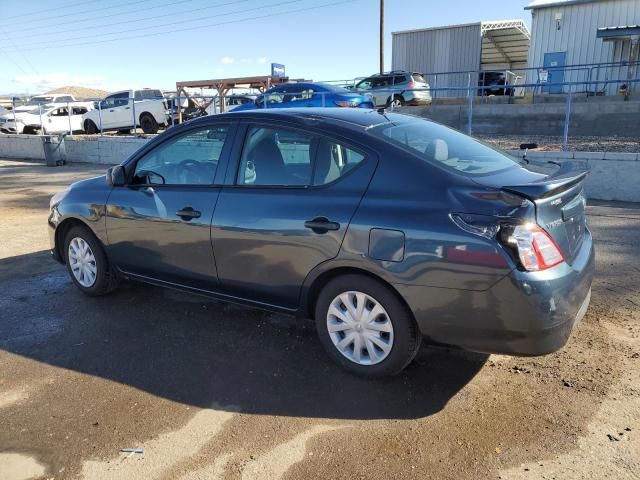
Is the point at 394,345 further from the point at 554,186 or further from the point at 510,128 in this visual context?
the point at 510,128

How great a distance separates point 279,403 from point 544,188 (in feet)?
6.31

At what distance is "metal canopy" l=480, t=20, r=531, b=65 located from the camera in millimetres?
31062

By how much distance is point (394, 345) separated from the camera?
3121mm

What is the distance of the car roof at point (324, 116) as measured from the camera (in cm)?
351

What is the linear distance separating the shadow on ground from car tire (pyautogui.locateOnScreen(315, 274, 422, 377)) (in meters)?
0.13

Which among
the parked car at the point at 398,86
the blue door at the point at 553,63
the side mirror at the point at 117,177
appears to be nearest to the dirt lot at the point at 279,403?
the side mirror at the point at 117,177

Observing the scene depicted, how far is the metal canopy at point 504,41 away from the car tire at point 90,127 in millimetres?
20782

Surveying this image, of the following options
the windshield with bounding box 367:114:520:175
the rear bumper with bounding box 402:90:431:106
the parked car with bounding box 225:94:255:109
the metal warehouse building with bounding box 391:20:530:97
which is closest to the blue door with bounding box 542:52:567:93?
the metal warehouse building with bounding box 391:20:530:97

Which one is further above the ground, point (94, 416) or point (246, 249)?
point (246, 249)

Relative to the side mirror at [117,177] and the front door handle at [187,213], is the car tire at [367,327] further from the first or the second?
the side mirror at [117,177]

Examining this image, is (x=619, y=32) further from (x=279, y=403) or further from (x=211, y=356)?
(x=279, y=403)

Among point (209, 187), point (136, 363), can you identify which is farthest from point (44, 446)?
point (209, 187)

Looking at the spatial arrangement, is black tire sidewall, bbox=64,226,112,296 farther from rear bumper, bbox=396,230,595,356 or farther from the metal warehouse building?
the metal warehouse building

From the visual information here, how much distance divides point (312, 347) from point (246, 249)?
86cm
